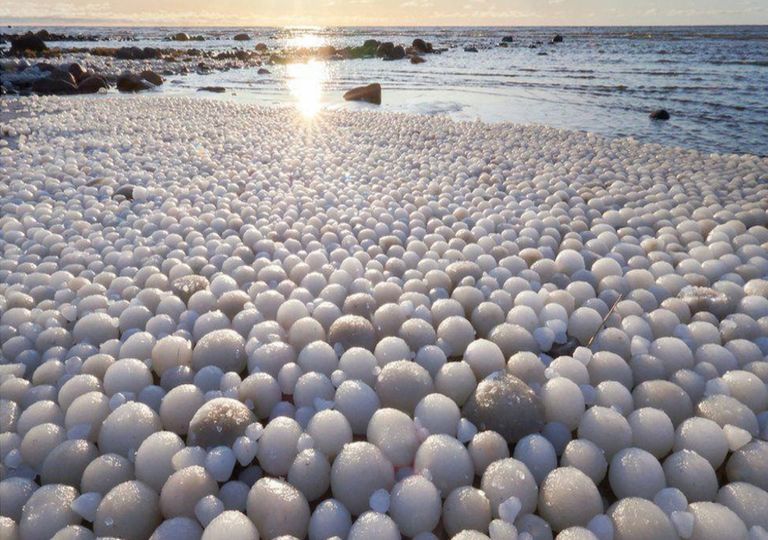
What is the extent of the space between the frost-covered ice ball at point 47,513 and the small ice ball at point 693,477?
1.83 meters

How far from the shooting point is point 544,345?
2197mm

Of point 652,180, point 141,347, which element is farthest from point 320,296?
point 652,180

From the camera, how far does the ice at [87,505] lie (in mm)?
1449

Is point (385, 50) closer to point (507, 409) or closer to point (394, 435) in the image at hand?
point (507, 409)

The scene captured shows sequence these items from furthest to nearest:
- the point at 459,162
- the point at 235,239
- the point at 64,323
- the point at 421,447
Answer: the point at 459,162, the point at 235,239, the point at 64,323, the point at 421,447

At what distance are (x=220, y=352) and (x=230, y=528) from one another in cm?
86

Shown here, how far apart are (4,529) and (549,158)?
17.7ft

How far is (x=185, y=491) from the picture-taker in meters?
1.46

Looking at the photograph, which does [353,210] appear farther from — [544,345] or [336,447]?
[336,447]

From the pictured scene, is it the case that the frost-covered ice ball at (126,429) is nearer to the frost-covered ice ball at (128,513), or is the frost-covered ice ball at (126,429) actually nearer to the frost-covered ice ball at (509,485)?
the frost-covered ice ball at (128,513)

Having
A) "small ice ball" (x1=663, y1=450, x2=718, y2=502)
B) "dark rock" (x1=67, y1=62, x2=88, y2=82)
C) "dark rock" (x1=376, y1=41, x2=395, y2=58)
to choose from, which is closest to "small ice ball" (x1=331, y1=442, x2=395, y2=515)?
"small ice ball" (x1=663, y1=450, x2=718, y2=502)

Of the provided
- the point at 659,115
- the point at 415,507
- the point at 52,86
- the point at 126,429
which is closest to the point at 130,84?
the point at 52,86

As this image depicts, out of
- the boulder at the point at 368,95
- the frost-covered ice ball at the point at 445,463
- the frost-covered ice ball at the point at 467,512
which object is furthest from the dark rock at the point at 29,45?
the frost-covered ice ball at the point at 467,512

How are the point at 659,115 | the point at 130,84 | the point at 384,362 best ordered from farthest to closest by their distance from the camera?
the point at 130,84, the point at 659,115, the point at 384,362
